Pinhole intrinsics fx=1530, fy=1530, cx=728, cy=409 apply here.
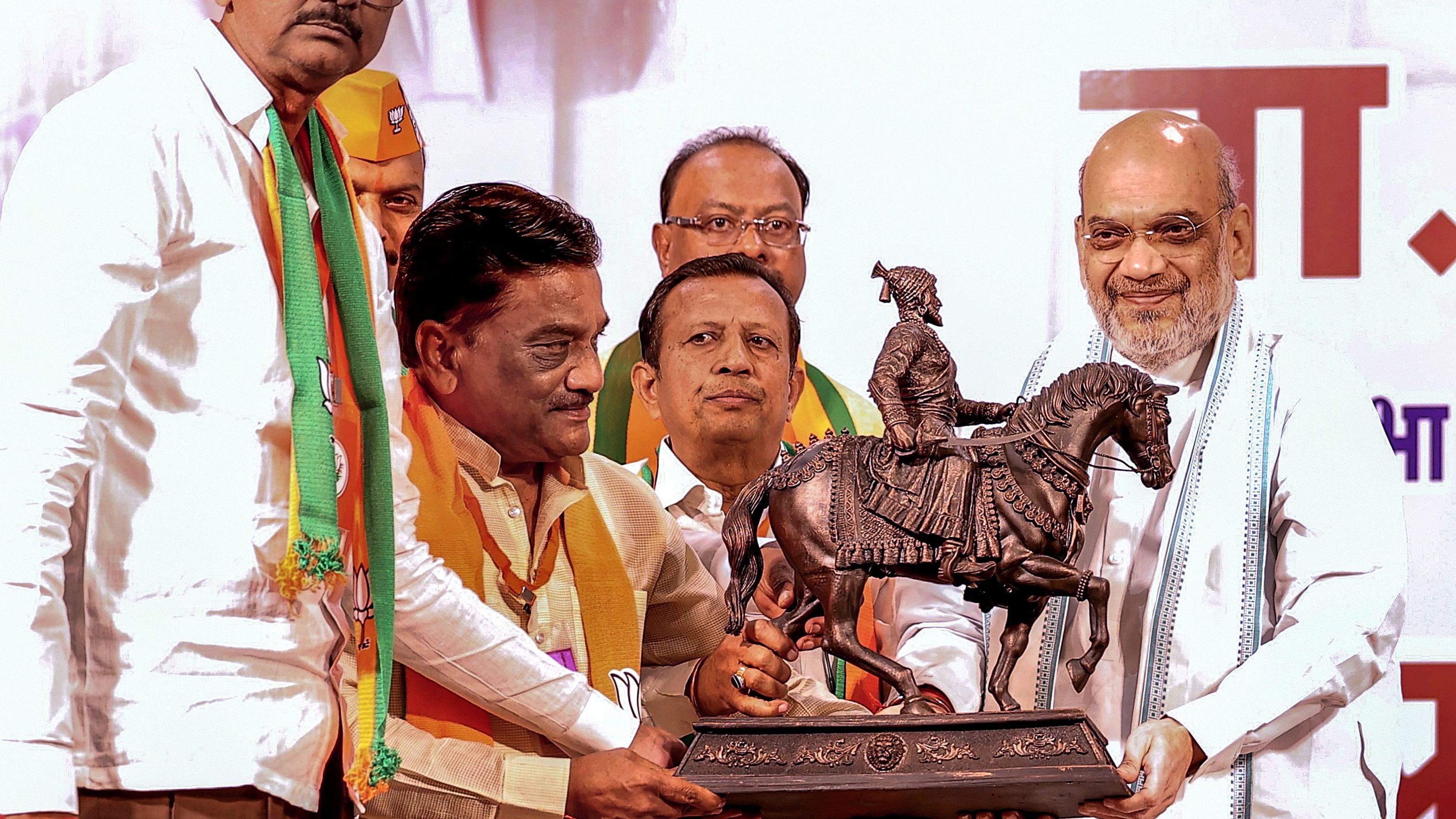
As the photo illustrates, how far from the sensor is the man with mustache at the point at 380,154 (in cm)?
366

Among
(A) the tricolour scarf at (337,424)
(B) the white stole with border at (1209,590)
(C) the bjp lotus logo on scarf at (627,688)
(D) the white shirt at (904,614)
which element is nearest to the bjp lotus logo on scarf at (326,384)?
(A) the tricolour scarf at (337,424)

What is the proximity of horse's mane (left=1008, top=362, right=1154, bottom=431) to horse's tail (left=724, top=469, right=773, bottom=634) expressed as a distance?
19.4 inches

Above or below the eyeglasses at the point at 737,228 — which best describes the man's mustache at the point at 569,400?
below

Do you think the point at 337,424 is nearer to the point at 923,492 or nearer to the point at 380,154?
the point at 923,492

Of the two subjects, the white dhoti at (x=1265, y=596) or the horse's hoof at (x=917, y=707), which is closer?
the horse's hoof at (x=917, y=707)

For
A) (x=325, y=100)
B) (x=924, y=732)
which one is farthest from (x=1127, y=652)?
(x=325, y=100)

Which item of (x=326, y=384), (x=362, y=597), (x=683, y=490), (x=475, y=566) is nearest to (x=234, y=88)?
(x=326, y=384)

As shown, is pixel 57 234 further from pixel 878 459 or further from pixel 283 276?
pixel 878 459

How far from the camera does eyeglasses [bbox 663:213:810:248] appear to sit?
379 cm

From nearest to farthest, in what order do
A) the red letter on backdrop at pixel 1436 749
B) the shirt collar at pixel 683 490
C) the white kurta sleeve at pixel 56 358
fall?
the white kurta sleeve at pixel 56 358
the shirt collar at pixel 683 490
the red letter on backdrop at pixel 1436 749

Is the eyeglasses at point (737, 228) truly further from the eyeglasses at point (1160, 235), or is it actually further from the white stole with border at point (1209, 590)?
the white stole with border at point (1209, 590)

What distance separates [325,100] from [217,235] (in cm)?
143

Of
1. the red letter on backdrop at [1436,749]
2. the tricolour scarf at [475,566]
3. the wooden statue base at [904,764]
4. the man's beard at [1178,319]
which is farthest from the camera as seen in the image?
the red letter on backdrop at [1436,749]

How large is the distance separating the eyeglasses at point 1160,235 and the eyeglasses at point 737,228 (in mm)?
790
